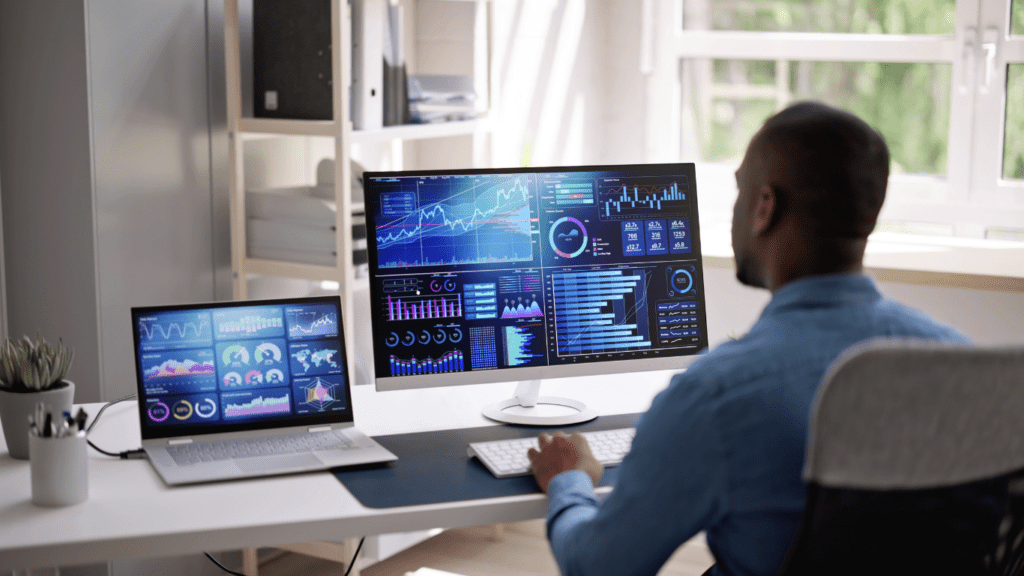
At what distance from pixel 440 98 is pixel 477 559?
1308 millimetres

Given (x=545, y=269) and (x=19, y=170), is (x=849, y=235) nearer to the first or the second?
(x=545, y=269)

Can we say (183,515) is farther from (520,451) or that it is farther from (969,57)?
(969,57)

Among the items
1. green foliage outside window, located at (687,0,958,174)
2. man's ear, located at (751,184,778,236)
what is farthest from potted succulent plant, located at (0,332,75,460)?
green foliage outside window, located at (687,0,958,174)

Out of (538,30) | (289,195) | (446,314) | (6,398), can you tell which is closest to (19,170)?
(289,195)

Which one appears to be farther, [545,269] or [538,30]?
[538,30]

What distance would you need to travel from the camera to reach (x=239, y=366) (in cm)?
164

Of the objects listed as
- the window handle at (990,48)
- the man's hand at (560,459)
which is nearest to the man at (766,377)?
the man's hand at (560,459)

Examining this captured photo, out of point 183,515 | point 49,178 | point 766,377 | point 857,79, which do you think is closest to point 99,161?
point 49,178

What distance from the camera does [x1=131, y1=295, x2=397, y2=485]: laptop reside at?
1.60 m

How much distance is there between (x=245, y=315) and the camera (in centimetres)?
166

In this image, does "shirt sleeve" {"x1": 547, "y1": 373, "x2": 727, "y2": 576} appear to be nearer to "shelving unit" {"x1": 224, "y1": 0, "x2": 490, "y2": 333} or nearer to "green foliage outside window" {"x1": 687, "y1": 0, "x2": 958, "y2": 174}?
"shelving unit" {"x1": 224, "y1": 0, "x2": 490, "y2": 333}

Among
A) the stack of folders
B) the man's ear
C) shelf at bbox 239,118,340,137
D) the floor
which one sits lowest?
the floor

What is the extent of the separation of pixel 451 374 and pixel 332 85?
104 centimetres

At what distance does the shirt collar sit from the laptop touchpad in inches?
28.1
